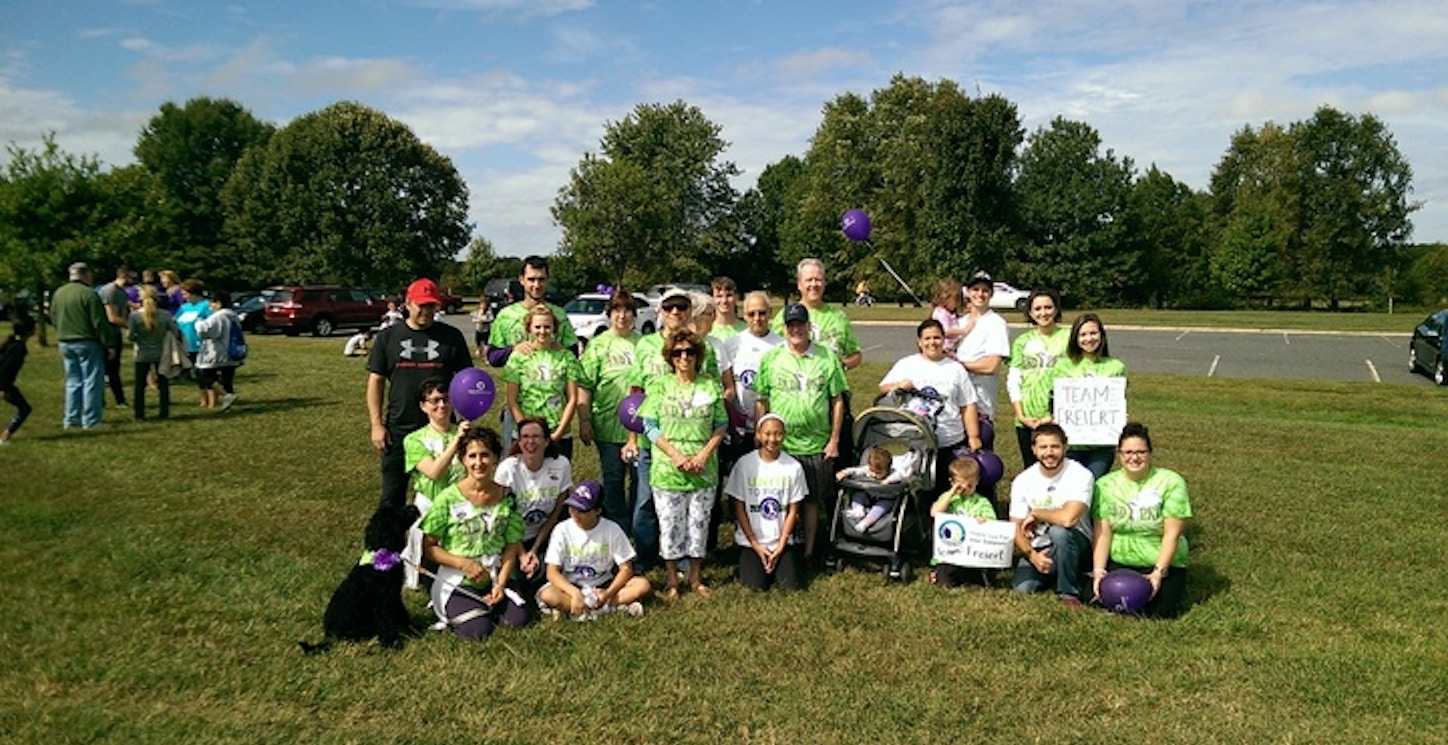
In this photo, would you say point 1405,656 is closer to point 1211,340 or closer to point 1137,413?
point 1137,413

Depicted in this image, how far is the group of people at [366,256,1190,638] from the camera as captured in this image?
541cm

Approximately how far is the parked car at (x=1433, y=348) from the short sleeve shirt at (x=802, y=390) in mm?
16226

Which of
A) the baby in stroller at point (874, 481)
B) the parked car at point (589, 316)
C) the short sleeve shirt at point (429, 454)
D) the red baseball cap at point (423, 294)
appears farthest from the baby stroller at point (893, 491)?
the parked car at point (589, 316)

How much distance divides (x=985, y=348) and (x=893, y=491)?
1.40 metres

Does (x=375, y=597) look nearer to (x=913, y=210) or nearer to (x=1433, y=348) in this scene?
(x=1433, y=348)

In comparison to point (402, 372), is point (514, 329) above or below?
above

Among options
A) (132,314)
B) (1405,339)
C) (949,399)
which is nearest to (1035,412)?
(949,399)

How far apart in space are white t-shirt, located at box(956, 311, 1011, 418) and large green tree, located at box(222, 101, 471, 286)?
4550 centimetres

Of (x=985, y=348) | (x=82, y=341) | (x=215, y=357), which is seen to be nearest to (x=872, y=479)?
(x=985, y=348)

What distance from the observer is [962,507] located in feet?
19.9

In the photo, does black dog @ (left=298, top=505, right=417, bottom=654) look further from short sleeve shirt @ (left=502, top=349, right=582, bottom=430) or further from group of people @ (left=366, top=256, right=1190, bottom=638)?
short sleeve shirt @ (left=502, top=349, right=582, bottom=430)

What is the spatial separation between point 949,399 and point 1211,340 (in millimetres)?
25121

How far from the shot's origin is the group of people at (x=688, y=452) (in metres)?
5.41

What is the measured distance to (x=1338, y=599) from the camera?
5.71 metres
